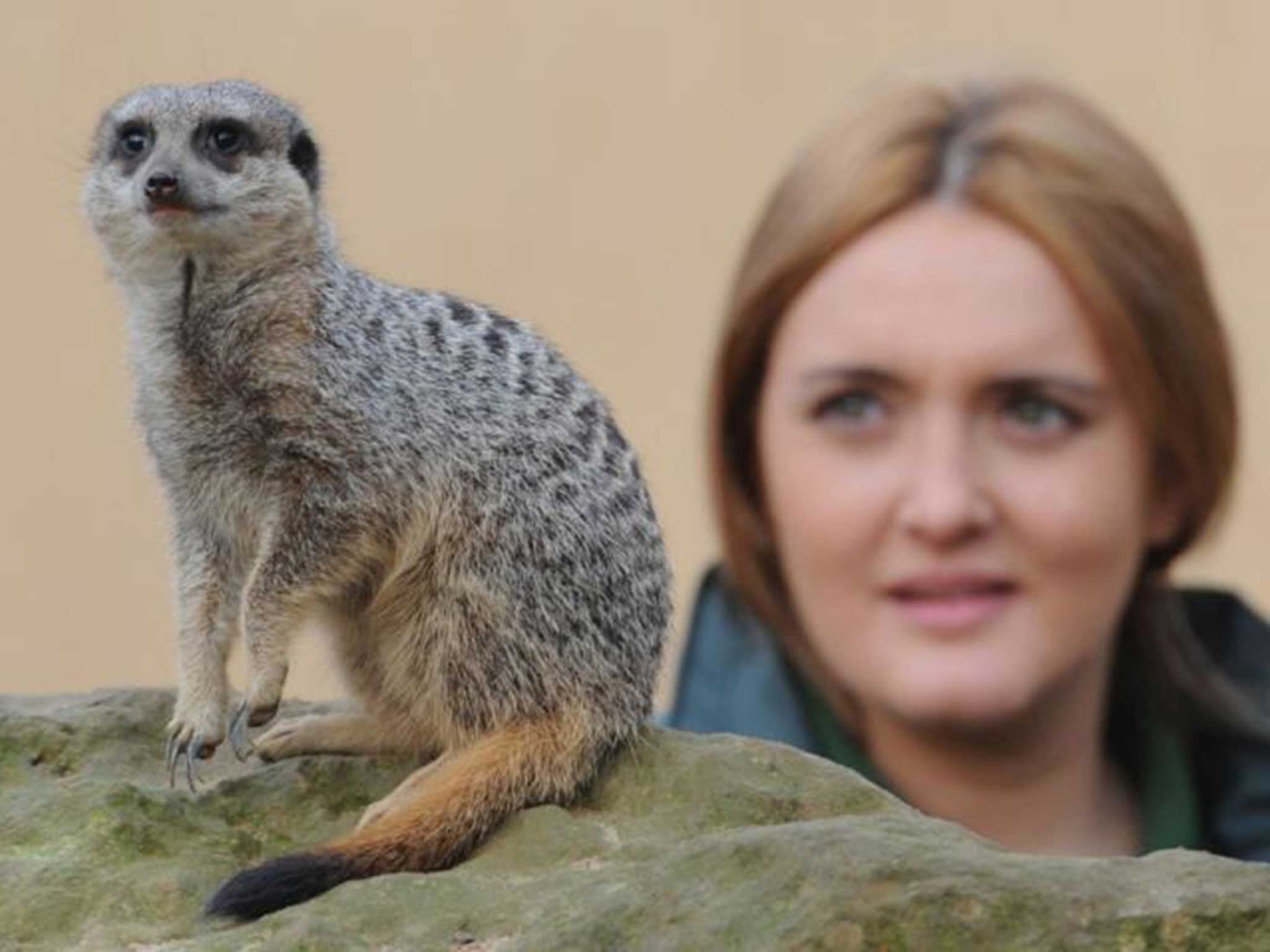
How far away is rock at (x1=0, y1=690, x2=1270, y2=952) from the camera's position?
1116 mm

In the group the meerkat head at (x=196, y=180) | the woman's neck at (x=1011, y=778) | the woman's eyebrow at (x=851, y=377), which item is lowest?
the woman's neck at (x=1011, y=778)

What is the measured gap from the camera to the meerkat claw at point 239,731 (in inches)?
60.3

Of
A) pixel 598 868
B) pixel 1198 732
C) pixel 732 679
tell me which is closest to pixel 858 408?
pixel 732 679

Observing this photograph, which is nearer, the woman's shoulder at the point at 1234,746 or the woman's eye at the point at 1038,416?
the woman's eye at the point at 1038,416

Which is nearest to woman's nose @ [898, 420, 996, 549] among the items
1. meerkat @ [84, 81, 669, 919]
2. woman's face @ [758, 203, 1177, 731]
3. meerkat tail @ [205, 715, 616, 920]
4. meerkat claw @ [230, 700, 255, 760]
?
woman's face @ [758, 203, 1177, 731]

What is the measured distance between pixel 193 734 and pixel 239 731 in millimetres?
46

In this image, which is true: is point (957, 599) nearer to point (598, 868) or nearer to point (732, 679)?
point (732, 679)

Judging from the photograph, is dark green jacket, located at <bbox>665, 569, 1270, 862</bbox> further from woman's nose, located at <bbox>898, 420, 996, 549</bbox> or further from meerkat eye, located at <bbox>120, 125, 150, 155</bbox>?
meerkat eye, located at <bbox>120, 125, 150, 155</bbox>

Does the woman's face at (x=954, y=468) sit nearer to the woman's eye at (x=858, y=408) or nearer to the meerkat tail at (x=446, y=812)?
the woman's eye at (x=858, y=408)

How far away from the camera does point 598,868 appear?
134 cm

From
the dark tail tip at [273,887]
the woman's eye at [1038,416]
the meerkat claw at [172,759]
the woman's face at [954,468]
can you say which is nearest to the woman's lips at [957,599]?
the woman's face at [954,468]

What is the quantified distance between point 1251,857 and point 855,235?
777 mm

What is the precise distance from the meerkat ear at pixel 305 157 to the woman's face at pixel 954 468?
0.61m

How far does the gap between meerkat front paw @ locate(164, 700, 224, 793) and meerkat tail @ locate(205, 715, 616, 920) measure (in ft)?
0.45
